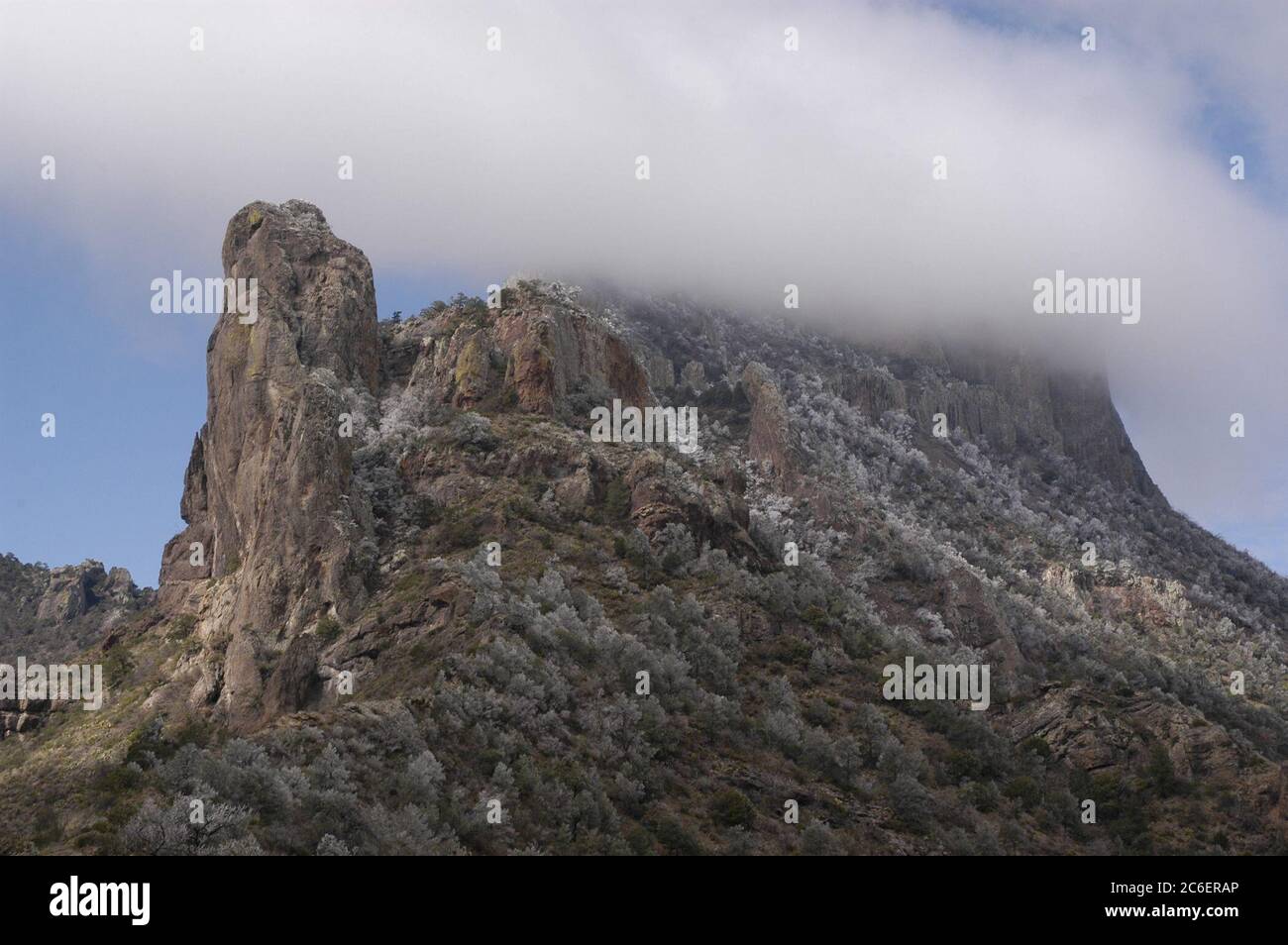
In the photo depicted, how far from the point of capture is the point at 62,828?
2480cm

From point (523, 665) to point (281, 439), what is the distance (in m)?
15.7

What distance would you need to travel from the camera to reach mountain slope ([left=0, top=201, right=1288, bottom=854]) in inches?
1160

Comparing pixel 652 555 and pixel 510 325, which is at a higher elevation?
pixel 510 325

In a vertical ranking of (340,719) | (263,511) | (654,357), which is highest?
(654,357)

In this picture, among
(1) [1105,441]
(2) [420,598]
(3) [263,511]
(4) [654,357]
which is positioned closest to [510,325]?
(3) [263,511]

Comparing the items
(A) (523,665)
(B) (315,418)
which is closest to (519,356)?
(B) (315,418)

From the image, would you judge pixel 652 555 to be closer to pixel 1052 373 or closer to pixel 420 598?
pixel 420 598

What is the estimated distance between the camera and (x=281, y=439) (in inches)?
1825

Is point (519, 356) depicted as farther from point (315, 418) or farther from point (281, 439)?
point (281, 439)

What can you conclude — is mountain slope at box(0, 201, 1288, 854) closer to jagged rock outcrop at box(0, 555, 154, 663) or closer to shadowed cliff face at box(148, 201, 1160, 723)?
shadowed cliff face at box(148, 201, 1160, 723)

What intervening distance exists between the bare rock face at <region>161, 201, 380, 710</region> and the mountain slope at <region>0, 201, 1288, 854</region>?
0.16 m

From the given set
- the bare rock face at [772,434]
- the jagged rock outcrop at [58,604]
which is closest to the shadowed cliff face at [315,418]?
the jagged rock outcrop at [58,604]
